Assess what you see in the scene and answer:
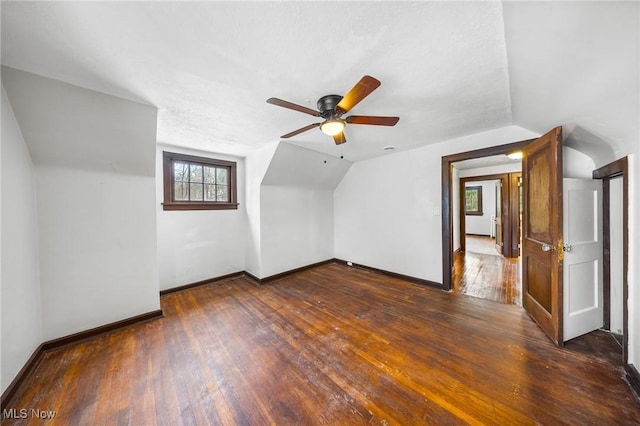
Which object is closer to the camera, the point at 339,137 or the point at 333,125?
the point at 333,125

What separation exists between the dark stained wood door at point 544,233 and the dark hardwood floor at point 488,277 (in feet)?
1.55

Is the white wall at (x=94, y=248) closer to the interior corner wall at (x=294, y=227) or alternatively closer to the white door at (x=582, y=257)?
the interior corner wall at (x=294, y=227)

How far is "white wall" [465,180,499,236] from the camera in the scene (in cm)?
758

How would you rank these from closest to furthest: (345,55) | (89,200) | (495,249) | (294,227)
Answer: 1. (345,55)
2. (89,200)
3. (294,227)
4. (495,249)

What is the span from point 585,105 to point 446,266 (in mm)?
2280

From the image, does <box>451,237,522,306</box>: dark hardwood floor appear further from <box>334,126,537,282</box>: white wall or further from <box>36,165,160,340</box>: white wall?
<box>36,165,160,340</box>: white wall

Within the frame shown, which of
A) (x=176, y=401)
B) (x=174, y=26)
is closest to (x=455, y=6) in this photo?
(x=174, y=26)

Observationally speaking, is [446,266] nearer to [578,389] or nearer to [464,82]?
[578,389]

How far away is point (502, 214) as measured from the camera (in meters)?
5.14

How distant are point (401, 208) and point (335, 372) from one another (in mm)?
2798

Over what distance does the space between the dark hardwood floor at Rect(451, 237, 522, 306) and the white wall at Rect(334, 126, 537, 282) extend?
552mm

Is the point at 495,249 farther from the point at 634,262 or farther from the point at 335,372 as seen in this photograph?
the point at 335,372

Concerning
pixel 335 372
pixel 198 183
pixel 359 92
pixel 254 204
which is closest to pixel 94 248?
pixel 198 183

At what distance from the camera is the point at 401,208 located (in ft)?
12.2
